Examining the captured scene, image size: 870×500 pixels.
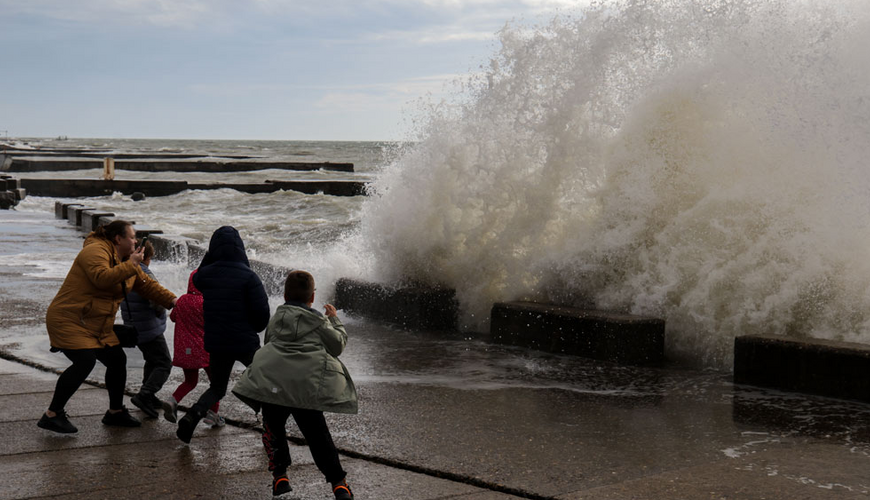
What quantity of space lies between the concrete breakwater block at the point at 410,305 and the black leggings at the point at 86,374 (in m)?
3.96

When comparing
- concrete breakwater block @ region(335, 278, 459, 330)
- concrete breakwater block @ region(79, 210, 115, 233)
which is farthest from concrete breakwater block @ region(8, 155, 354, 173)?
concrete breakwater block @ region(335, 278, 459, 330)

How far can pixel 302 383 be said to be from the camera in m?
3.70

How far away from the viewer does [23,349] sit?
22.7 feet

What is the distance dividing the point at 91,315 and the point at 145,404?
626 mm

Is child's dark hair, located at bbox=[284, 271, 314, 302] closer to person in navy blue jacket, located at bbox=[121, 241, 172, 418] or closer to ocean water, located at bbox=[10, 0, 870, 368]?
person in navy blue jacket, located at bbox=[121, 241, 172, 418]

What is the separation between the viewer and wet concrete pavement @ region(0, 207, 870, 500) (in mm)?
3801

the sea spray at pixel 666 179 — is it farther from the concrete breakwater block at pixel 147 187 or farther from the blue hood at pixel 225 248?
the concrete breakwater block at pixel 147 187

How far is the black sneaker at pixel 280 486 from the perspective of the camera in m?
3.67

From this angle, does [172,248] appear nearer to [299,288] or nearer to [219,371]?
[219,371]

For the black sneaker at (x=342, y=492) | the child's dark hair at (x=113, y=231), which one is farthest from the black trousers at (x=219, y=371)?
the black sneaker at (x=342, y=492)

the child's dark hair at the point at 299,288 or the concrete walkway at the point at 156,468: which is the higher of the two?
the child's dark hair at the point at 299,288

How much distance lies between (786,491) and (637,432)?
108 cm

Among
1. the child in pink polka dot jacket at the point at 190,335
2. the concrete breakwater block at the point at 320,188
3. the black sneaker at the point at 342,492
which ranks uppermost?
the concrete breakwater block at the point at 320,188

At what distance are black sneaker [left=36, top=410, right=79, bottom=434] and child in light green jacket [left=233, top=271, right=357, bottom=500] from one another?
4.48 feet
